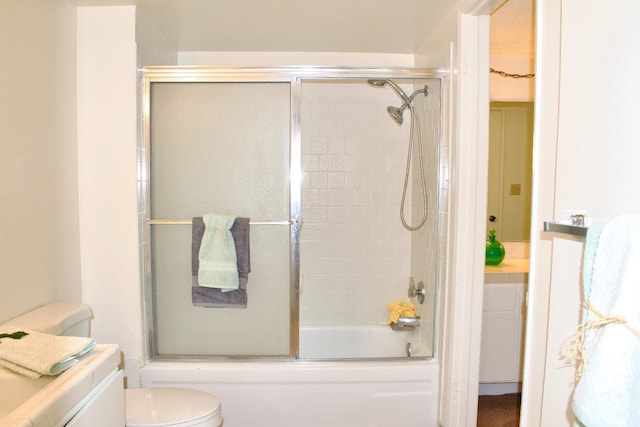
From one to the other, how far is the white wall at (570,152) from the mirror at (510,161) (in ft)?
6.64

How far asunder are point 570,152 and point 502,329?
6.57ft

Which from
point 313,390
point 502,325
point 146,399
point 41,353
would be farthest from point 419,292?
point 41,353

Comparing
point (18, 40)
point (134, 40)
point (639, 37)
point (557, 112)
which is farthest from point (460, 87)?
point (18, 40)

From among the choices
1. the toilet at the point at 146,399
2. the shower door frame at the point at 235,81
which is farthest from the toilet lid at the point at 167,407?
the shower door frame at the point at 235,81

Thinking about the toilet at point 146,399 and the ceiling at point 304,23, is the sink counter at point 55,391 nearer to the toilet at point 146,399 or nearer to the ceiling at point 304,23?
the toilet at point 146,399

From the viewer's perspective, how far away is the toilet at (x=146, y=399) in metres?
1.70

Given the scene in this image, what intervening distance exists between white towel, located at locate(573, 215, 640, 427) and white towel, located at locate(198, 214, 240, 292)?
1767 millimetres

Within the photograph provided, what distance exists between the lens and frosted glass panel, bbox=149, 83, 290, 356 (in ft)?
7.75

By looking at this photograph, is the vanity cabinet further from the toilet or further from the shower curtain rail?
the toilet

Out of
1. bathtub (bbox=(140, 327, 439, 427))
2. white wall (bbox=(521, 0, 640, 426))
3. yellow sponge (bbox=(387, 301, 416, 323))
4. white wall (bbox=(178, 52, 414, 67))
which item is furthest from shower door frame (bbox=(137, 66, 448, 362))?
white wall (bbox=(521, 0, 640, 426))

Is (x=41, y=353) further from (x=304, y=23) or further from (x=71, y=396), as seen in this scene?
(x=304, y=23)

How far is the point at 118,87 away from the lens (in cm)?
223

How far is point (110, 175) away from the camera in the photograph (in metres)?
2.25

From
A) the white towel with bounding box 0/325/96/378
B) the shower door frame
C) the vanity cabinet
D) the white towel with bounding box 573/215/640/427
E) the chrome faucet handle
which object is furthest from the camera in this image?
the vanity cabinet
